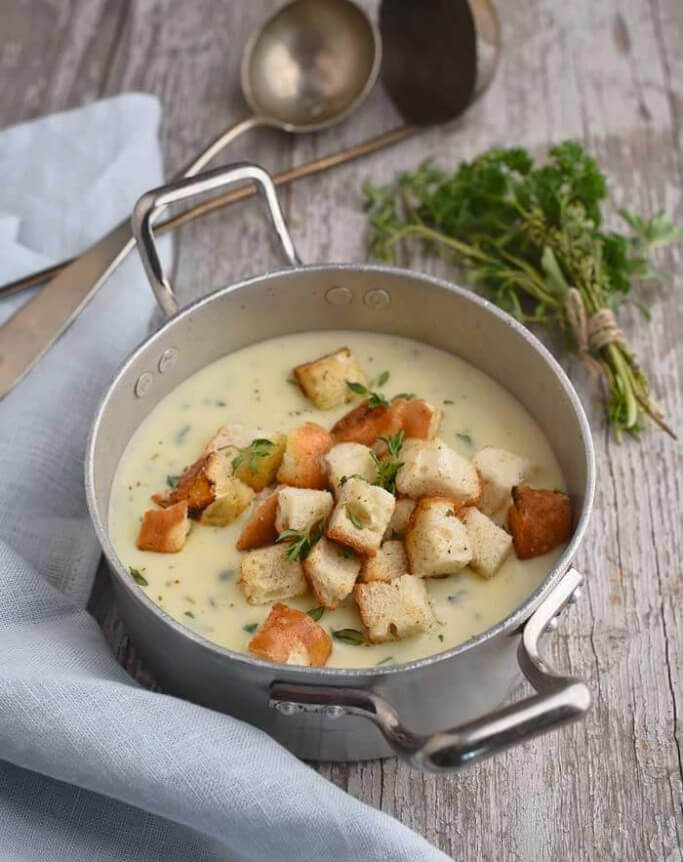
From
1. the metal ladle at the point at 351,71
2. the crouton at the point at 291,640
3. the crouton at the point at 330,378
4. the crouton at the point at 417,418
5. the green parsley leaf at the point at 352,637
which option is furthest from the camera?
the metal ladle at the point at 351,71

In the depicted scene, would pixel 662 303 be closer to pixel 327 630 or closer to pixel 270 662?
pixel 327 630

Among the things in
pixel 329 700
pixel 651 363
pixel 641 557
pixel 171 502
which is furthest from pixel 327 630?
pixel 651 363

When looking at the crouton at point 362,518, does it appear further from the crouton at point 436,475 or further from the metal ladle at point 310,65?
the metal ladle at point 310,65

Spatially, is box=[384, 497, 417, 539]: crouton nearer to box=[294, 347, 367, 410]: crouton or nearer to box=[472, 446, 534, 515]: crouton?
box=[472, 446, 534, 515]: crouton

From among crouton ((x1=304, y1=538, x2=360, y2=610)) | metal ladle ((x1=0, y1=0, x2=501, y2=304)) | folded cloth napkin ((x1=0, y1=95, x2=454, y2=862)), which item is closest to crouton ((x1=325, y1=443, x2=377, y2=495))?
crouton ((x1=304, y1=538, x2=360, y2=610))

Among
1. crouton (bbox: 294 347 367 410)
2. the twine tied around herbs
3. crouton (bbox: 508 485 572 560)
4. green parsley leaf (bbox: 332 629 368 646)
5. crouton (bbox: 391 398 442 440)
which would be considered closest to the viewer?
green parsley leaf (bbox: 332 629 368 646)

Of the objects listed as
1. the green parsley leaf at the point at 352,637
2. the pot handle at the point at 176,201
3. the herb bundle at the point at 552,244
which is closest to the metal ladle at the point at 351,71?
the herb bundle at the point at 552,244

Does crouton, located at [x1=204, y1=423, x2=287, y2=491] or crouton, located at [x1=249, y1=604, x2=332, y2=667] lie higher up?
crouton, located at [x1=204, y1=423, x2=287, y2=491]
